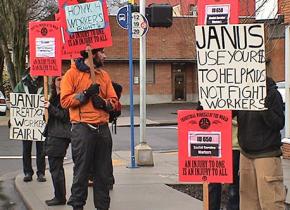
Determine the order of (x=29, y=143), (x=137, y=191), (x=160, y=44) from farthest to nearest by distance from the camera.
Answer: (x=160, y=44)
(x=29, y=143)
(x=137, y=191)

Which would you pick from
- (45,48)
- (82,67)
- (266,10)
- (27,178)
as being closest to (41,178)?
(27,178)

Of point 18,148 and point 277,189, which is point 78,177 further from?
point 18,148

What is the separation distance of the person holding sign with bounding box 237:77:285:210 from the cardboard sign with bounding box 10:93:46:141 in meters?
4.73

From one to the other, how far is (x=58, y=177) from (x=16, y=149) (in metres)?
7.77

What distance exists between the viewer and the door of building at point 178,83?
38812 millimetres

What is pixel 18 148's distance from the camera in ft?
50.9

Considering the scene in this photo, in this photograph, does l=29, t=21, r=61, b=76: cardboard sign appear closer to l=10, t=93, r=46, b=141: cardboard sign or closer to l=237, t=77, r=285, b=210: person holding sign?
l=10, t=93, r=46, b=141: cardboard sign

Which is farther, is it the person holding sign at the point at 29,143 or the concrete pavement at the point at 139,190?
the person holding sign at the point at 29,143

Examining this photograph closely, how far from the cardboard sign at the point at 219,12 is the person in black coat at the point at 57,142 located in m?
2.84

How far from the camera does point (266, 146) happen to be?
552 centimetres

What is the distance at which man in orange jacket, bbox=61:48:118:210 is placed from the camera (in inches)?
247

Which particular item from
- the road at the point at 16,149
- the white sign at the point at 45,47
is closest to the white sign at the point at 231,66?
the road at the point at 16,149

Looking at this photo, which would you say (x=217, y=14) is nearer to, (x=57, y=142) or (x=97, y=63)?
(x=97, y=63)

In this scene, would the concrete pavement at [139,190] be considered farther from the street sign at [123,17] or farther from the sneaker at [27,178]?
the street sign at [123,17]
